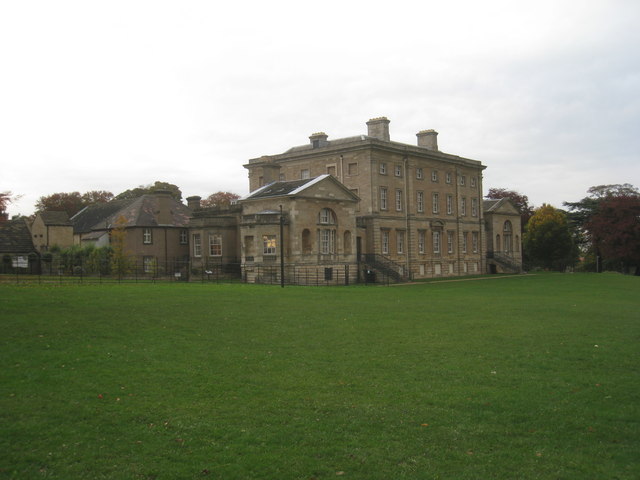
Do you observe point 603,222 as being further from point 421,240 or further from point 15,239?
point 15,239

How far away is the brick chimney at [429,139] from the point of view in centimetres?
6238

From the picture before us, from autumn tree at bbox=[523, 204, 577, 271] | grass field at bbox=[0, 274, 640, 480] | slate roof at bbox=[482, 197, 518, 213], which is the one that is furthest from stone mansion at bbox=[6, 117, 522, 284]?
grass field at bbox=[0, 274, 640, 480]

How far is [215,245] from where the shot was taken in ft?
155

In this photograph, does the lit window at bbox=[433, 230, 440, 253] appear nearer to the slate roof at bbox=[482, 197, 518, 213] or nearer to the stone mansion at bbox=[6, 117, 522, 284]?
the stone mansion at bbox=[6, 117, 522, 284]

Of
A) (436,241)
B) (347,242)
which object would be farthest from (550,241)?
(347,242)

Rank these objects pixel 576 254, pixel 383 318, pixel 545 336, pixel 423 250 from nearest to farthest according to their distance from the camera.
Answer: pixel 545 336 < pixel 383 318 < pixel 423 250 < pixel 576 254

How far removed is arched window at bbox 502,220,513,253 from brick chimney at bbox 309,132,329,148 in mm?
26946

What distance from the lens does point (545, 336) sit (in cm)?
1692

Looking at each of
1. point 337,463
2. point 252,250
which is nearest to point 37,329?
point 337,463

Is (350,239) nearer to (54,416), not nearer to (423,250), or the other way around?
(423,250)

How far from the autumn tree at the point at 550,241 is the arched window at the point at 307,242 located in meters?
45.3

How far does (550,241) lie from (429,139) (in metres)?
26.8

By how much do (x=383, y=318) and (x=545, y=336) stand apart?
Answer: 574 cm

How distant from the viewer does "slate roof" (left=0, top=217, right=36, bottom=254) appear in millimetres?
52125
